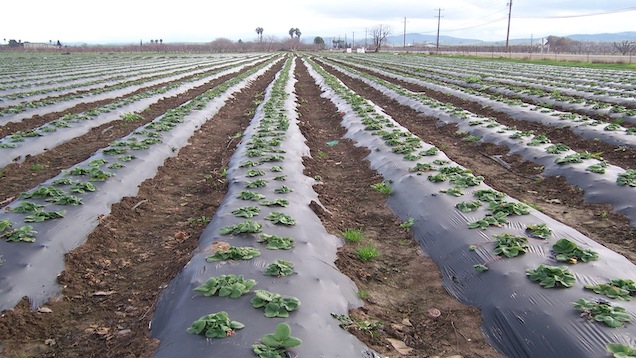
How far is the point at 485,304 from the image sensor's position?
490 centimetres

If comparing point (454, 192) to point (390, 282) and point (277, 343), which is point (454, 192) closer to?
point (390, 282)

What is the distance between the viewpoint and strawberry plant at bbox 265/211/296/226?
6422 millimetres

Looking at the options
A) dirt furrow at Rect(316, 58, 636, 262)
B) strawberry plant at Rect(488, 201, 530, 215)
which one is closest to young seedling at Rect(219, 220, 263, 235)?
strawberry plant at Rect(488, 201, 530, 215)

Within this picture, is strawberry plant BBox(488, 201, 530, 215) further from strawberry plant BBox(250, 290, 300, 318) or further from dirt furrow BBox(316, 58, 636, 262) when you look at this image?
strawberry plant BBox(250, 290, 300, 318)

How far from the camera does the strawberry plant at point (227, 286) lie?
4465 mm

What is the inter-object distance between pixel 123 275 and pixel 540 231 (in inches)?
231

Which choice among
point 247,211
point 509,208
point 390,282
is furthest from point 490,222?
point 247,211

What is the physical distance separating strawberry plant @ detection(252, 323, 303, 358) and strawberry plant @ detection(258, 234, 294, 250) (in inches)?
73.8

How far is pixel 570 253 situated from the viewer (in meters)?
5.26

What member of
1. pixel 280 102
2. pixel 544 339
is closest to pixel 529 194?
pixel 544 339

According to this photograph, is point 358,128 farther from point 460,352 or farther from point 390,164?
point 460,352

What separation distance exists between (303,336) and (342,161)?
8.61m

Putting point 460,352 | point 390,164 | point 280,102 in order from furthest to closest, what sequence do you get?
point 280,102, point 390,164, point 460,352

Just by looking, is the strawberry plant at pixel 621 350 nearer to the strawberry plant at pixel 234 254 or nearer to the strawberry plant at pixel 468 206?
the strawberry plant at pixel 468 206
